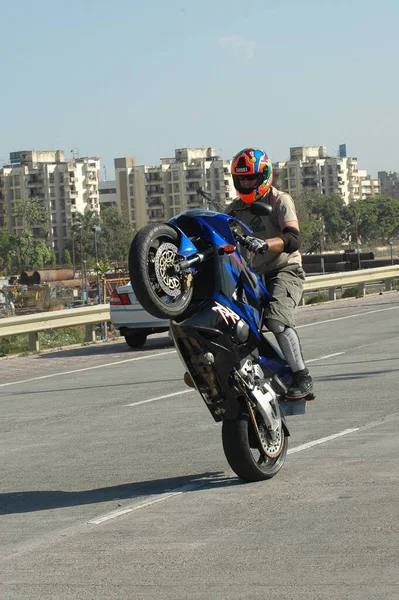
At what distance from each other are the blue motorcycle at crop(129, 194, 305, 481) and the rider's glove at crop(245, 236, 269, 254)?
0.11 ft

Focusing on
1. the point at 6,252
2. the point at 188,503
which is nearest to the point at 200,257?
the point at 188,503

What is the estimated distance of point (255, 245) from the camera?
6969 millimetres

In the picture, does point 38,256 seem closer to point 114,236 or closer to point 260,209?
point 114,236

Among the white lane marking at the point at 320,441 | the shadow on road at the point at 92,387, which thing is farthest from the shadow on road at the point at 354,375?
the white lane marking at the point at 320,441

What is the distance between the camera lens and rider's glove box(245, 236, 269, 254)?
696 centimetres

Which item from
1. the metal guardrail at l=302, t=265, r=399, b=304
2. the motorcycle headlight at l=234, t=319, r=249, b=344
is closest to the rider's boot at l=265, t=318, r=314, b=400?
the motorcycle headlight at l=234, t=319, r=249, b=344

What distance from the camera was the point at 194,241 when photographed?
22.4 ft

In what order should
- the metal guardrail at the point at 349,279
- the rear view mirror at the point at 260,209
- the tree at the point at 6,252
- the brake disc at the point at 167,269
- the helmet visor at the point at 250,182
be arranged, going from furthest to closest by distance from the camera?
the tree at the point at 6,252, the metal guardrail at the point at 349,279, the helmet visor at the point at 250,182, the rear view mirror at the point at 260,209, the brake disc at the point at 167,269

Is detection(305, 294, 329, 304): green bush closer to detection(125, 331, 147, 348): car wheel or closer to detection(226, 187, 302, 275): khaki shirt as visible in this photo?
detection(125, 331, 147, 348): car wheel

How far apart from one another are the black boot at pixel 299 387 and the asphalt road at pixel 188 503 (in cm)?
49

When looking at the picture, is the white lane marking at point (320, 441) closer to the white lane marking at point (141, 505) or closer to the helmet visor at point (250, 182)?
the white lane marking at point (141, 505)

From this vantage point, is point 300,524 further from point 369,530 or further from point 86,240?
point 86,240

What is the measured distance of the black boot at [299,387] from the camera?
24.4 ft

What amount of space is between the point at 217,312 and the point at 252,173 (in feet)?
3.89
